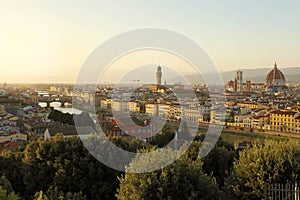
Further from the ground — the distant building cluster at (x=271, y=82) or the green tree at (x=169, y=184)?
the distant building cluster at (x=271, y=82)

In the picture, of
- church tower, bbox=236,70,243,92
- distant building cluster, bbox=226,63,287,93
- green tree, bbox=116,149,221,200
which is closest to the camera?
green tree, bbox=116,149,221,200

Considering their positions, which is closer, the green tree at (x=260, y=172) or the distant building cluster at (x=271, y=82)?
the green tree at (x=260, y=172)

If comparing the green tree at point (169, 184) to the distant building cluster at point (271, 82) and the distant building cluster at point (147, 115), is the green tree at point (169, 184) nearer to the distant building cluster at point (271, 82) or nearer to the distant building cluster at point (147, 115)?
the distant building cluster at point (147, 115)

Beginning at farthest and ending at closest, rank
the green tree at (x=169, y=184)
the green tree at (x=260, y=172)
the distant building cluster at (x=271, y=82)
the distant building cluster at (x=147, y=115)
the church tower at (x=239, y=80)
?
the distant building cluster at (x=271, y=82) < the church tower at (x=239, y=80) < the distant building cluster at (x=147, y=115) < the green tree at (x=260, y=172) < the green tree at (x=169, y=184)

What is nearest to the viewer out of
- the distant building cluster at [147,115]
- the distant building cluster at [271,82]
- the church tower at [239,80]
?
the distant building cluster at [147,115]

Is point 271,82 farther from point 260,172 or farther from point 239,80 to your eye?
point 260,172

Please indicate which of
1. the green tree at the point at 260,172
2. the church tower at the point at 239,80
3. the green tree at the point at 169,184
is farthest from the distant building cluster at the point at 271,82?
the green tree at the point at 169,184

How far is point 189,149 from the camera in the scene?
244 inches

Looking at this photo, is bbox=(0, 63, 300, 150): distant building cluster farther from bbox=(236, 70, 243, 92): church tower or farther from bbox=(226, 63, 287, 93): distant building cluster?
bbox=(226, 63, 287, 93): distant building cluster

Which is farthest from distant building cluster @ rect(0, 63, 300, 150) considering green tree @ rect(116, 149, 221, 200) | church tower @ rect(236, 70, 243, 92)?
church tower @ rect(236, 70, 243, 92)

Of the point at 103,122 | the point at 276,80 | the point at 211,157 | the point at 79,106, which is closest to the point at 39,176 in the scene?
the point at 211,157

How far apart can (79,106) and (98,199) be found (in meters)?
11.4

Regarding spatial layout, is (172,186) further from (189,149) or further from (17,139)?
(17,139)

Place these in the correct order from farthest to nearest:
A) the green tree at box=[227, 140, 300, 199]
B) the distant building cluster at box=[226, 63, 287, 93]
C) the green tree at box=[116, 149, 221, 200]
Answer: the distant building cluster at box=[226, 63, 287, 93] < the green tree at box=[227, 140, 300, 199] < the green tree at box=[116, 149, 221, 200]
